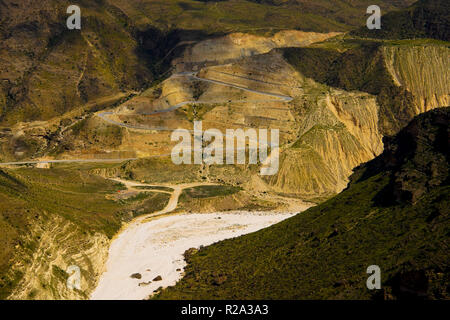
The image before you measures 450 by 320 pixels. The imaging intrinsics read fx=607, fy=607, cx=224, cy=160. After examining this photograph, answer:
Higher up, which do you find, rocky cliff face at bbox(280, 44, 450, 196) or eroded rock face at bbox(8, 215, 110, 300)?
rocky cliff face at bbox(280, 44, 450, 196)

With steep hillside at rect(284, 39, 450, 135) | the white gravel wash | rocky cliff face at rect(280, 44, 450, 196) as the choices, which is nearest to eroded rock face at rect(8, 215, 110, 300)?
the white gravel wash

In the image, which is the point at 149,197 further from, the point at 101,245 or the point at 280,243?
the point at 280,243

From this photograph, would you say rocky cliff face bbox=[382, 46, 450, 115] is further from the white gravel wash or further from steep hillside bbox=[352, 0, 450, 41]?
the white gravel wash

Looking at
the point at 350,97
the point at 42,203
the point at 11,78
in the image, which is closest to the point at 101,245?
the point at 42,203

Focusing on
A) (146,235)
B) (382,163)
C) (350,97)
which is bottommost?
(146,235)

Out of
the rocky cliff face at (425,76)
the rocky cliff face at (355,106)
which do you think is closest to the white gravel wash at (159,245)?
the rocky cliff face at (355,106)
